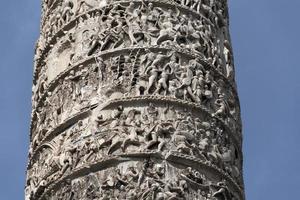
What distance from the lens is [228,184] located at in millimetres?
5887

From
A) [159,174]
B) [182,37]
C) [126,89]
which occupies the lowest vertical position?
[159,174]

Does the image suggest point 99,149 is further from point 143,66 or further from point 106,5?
point 106,5

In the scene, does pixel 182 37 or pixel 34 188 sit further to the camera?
pixel 182 37

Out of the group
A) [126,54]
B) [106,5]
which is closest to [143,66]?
[126,54]

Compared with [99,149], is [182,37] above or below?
above

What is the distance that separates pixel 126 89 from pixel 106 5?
0.73 metres

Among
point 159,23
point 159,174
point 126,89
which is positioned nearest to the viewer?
point 159,174

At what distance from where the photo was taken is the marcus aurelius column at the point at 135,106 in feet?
18.7

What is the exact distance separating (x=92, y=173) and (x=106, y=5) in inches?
49.6

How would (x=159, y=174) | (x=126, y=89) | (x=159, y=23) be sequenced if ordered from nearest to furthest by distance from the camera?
(x=159, y=174) < (x=126, y=89) < (x=159, y=23)

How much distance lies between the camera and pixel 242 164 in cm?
628

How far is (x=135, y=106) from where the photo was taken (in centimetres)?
595

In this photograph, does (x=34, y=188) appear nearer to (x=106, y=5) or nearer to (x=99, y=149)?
(x=99, y=149)

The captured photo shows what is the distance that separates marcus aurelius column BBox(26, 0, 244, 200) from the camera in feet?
18.7
